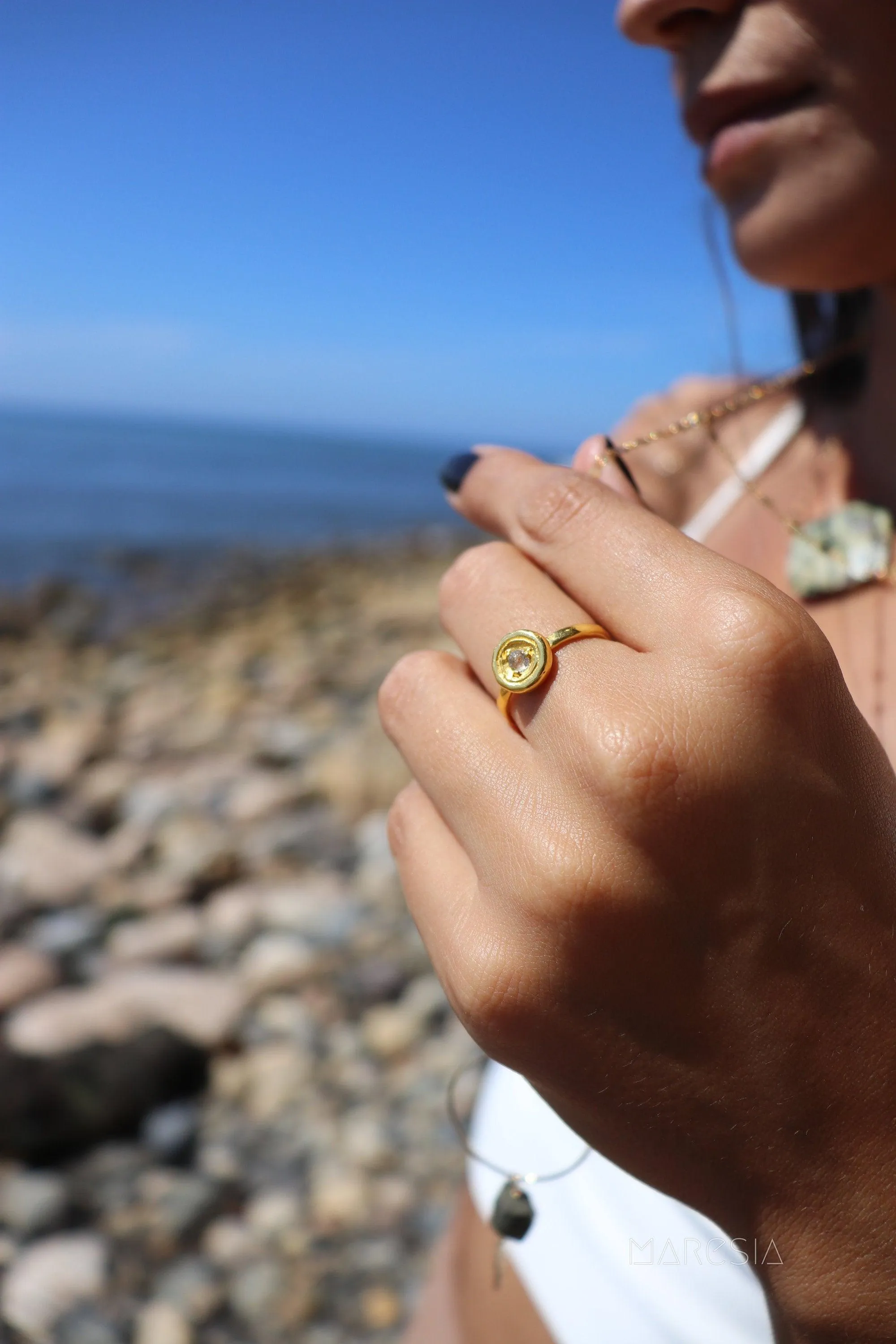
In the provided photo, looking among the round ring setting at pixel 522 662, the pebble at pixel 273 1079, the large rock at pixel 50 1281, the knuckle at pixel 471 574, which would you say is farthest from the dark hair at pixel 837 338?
the large rock at pixel 50 1281

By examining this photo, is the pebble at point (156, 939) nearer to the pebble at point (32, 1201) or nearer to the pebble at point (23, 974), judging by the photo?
the pebble at point (23, 974)

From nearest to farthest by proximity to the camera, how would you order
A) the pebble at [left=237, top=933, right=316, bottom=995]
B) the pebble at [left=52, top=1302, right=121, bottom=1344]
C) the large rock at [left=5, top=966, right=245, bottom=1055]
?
the pebble at [left=52, top=1302, right=121, bottom=1344]
the large rock at [left=5, top=966, right=245, bottom=1055]
the pebble at [left=237, top=933, right=316, bottom=995]

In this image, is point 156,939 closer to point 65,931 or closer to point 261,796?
point 65,931

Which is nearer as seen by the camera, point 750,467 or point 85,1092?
point 750,467

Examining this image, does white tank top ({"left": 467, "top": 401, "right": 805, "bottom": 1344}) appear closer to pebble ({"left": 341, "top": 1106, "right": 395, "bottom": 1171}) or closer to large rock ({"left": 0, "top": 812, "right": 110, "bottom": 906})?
pebble ({"left": 341, "top": 1106, "right": 395, "bottom": 1171})

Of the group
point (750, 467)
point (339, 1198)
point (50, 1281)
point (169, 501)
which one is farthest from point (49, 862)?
point (169, 501)

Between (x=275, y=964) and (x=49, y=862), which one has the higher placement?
(x=275, y=964)

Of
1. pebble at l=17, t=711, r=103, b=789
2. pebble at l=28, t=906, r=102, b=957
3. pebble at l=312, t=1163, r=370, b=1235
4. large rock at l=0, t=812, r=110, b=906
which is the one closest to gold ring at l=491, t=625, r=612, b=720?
pebble at l=312, t=1163, r=370, b=1235
